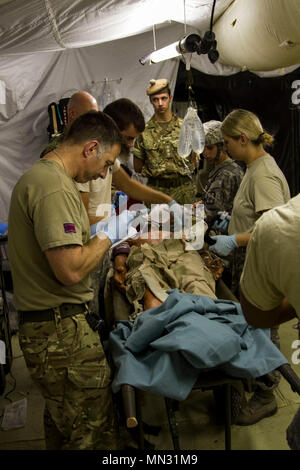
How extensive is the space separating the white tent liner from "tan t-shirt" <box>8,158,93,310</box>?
1368mm

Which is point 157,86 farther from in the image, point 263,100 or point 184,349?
point 184,349

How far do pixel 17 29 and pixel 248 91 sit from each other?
3.53 meters

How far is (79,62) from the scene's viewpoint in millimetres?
4844

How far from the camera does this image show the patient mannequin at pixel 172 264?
9.23ft

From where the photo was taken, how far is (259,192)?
2453 mm

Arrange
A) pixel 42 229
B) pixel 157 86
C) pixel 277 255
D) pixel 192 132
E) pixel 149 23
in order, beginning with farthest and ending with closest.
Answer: pixel 157 86 → pixel 149 23 → pixel 192 132 → pixel 42 229 → pixel 277 255

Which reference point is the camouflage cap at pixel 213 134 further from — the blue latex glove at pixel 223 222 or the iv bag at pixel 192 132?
the blue latex glove at pixel 223 222

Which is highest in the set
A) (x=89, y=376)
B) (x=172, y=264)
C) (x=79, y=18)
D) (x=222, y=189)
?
(x=79, y=18)

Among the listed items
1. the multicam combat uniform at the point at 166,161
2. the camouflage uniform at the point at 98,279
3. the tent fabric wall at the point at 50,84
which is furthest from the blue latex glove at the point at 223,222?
the tent fabric wall at the point at 50,84

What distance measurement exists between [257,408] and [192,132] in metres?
1.93

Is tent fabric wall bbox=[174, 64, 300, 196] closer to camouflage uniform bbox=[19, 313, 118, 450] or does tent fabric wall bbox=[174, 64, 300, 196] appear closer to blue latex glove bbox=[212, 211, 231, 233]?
blue latex glove bbox=[212, 211, 231, 233]

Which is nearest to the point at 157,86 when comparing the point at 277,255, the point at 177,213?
the point at 177,213

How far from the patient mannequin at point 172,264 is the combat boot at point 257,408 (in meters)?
0.69
